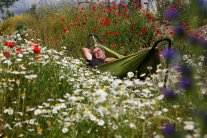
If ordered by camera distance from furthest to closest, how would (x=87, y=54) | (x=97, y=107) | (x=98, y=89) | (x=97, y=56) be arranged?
(x=97, y=56), (x=87, y=54), (x=98, y=89), (x=97, y=107)

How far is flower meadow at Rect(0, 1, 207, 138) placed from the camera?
158 cm

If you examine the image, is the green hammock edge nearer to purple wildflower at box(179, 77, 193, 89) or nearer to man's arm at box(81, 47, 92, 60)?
man's arm at box(81, 47, 92, 60)

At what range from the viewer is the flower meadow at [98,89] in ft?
5.18

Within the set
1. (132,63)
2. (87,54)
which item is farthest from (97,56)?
(132,63)

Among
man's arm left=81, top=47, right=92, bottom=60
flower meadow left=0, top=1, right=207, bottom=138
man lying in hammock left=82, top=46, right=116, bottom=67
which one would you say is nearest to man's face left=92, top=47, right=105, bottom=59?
man lying in hammock left=82, top=46, right=116, bottom=67

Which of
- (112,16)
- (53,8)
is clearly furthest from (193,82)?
(53,8)

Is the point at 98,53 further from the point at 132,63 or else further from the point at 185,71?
the point at 185,71

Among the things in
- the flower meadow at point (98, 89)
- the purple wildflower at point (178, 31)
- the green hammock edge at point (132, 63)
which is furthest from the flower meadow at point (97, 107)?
the green hammock edge at point (132, 63)

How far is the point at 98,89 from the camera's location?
11.0 ft

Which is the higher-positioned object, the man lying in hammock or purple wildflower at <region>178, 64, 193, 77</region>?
purple wildflower at <region>178, 64, 193, 77</region>

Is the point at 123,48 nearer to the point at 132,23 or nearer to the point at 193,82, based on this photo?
the point at 132,23

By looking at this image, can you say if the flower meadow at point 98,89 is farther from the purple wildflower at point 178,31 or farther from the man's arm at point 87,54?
the man's arm at point 87,54

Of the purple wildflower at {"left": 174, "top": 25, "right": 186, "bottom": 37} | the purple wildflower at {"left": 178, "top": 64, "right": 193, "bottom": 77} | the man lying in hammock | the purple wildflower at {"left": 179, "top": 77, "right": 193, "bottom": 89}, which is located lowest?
the man lying in hammock

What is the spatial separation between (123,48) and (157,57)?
318cm
